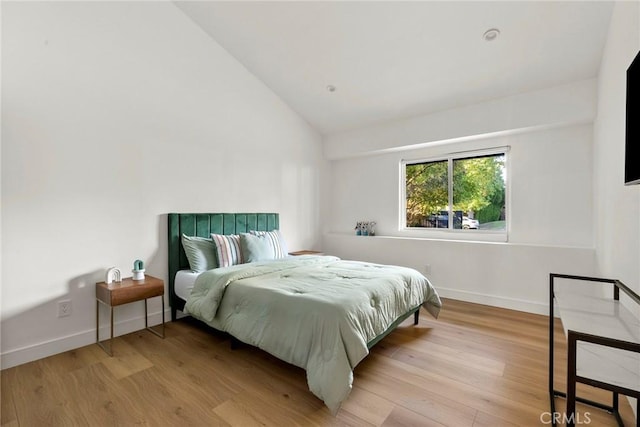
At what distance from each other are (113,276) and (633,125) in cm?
375

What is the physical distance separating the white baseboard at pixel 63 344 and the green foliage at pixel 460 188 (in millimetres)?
3714

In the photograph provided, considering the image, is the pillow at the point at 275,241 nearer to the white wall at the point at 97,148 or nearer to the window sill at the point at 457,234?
the white wall at the point at 97,148

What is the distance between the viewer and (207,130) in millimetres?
3510

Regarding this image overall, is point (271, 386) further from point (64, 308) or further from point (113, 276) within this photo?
point (64, 308)

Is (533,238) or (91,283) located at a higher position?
(533,238)

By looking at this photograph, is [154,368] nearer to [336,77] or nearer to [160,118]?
[160,118]

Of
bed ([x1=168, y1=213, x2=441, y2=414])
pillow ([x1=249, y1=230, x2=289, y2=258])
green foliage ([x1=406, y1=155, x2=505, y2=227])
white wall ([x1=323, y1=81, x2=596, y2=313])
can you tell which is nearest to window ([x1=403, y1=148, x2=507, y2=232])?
green foliage ([x1=406, y1=155, x2=505, y2=227])

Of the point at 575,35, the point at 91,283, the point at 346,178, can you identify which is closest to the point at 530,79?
the point at 575,35

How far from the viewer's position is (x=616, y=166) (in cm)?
215

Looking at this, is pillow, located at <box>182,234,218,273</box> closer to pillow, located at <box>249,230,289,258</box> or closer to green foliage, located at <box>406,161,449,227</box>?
pillow, located at <box>249,230,289,258</box>

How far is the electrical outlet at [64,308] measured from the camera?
244 centimetres

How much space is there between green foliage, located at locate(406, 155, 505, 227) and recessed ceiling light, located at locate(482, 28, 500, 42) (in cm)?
154

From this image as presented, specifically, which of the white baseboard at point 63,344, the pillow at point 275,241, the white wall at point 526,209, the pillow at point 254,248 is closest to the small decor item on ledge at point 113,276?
the white baseboard at point 63,344

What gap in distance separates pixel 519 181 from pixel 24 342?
16.6 feet
